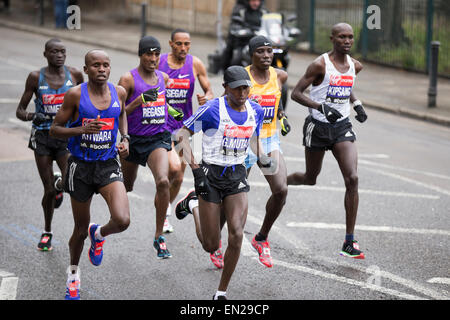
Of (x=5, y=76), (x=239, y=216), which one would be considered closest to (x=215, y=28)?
(x=5, y=76)

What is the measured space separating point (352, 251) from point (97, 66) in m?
3.20

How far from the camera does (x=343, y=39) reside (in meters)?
8.61

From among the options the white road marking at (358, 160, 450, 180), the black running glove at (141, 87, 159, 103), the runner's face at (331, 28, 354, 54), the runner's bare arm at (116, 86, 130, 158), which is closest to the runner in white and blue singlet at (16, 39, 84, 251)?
the black running glove at (141, 87, 159, 103)

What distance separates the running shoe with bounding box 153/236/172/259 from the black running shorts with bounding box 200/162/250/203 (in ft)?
4.32

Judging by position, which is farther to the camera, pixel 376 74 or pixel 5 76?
pixel 376 74

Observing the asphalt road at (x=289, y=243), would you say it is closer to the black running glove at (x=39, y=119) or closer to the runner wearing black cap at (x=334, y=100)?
the runner wearing black cap at (x=334, y=100)

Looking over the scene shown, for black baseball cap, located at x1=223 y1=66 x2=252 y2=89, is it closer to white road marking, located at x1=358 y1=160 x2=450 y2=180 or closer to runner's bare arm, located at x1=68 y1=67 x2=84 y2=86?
runner's bare arm, located at x1=68 y1=67 x2=84 y2=86

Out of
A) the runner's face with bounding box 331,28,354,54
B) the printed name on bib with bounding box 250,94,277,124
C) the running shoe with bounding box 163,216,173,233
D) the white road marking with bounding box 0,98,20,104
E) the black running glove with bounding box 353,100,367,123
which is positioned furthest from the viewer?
the white road marking with bounding box 0,98,20,104

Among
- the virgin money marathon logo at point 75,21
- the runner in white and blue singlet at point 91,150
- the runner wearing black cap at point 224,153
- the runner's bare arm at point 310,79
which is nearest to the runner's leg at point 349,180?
the runner's bare arm at point 310,79

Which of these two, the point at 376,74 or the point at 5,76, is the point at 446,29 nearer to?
the point at 376,74

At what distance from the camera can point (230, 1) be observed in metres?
26.8

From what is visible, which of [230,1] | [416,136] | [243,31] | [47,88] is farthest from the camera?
[230,1]

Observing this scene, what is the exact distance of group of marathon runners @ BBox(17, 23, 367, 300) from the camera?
7.08 m

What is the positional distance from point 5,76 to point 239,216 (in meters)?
13.9
